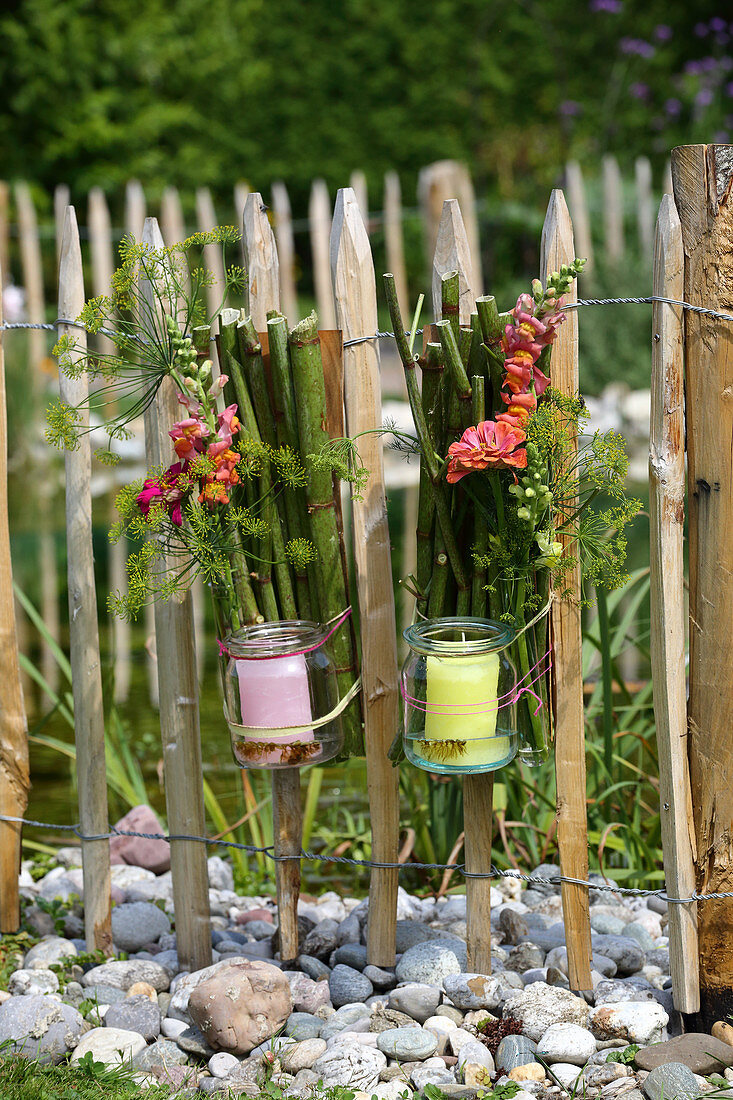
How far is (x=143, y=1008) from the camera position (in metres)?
2.36

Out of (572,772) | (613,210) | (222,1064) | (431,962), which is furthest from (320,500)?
(613,210)

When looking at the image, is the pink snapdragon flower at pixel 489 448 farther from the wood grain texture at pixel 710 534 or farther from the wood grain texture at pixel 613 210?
the wood grain texture at pixel 613 210

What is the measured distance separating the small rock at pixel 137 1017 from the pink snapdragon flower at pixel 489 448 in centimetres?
129

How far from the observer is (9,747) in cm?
274

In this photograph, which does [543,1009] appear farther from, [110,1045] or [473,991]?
[110,1045]

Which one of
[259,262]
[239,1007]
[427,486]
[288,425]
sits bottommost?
[239,1007]

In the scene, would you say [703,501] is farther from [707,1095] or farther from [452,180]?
[452,180]

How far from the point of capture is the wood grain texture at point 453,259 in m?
2.25

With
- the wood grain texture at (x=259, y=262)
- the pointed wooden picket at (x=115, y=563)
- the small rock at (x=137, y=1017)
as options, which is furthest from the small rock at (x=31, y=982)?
the wood grain texture at (x=259, y=262)

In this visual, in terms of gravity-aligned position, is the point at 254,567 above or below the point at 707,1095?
above

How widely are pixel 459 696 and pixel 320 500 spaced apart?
1.71 ft

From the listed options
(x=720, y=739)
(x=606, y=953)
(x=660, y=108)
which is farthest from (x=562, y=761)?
(x=660, y=108)

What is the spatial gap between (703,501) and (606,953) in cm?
106

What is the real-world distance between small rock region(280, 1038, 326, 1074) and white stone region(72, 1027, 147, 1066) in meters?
0.30
